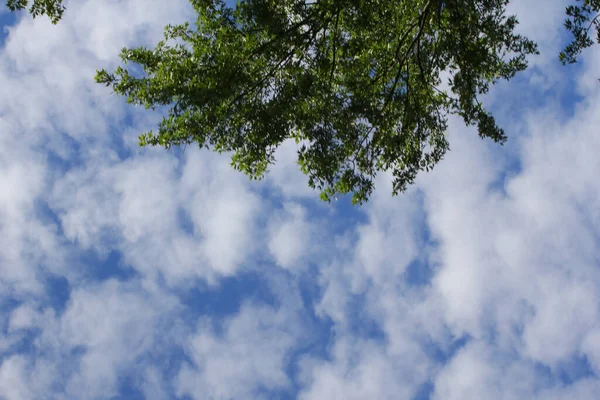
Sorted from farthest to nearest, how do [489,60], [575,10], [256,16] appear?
[489,60], [256,16], [575,10]

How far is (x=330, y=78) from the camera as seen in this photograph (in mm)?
14914

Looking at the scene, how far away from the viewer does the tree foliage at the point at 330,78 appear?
14.3 m

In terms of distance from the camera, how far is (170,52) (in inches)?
602

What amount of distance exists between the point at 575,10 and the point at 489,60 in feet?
14.1

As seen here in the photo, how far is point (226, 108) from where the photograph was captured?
1451cm

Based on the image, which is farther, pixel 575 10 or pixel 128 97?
pixel 128 97

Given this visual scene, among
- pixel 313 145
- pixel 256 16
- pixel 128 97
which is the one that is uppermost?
pixel 256 16

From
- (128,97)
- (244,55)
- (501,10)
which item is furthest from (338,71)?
(128,97)

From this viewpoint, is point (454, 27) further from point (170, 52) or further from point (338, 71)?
point (170, 52)

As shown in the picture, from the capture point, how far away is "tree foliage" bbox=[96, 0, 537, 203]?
14.3 metres

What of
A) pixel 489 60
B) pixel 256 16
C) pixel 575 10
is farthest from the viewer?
Answer: pixel 489 60

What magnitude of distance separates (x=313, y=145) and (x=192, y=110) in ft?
13.8

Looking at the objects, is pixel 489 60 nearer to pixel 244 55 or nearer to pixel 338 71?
pixel 338 71

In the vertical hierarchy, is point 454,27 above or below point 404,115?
above
